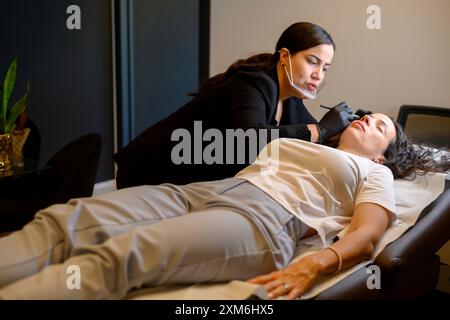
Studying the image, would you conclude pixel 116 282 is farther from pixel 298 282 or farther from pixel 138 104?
pixel 138 104

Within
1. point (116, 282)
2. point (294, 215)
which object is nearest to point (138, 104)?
point (294, 215)

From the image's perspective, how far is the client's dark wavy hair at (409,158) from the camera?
1.78 metres

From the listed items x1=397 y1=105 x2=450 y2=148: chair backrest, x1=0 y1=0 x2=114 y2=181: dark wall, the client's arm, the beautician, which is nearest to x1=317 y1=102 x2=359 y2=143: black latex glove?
the beautician

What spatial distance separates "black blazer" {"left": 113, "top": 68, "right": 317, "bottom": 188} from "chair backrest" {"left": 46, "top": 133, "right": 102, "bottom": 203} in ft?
0.63

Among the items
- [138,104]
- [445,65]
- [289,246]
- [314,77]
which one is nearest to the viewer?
[289,246]

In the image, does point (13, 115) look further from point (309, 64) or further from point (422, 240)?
point (422, 240)

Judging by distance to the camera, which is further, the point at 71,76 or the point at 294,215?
the point at 71,76

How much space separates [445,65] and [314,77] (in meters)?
0.67

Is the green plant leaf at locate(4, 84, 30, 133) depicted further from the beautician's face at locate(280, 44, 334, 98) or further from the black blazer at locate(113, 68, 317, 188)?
the beautician's face at locate(280, 44, 334, 98)

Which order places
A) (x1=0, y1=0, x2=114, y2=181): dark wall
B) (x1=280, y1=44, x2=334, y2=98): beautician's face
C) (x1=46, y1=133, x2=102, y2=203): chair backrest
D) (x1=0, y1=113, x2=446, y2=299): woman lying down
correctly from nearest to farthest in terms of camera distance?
(x1=0, y1=113, x2=446, y2=299): woman lying down < (x1=280, y1=44, x2=334, y2=98): beautician's face < (x1=46, y1=133, x2=102, y2=203): chair backrest < (x1=0, y1=0, x2=114, y2=181): dark wall

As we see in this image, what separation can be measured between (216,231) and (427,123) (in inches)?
52.0

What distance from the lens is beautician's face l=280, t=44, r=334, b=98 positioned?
5.92 feet

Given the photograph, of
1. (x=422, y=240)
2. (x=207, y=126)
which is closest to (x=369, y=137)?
(x=422, y=240)

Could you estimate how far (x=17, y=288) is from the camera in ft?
3.38
